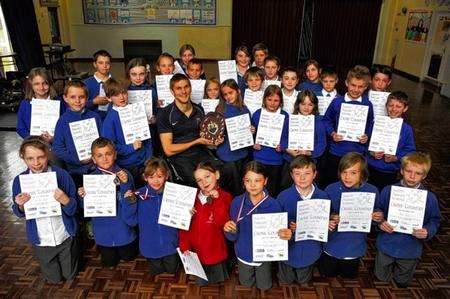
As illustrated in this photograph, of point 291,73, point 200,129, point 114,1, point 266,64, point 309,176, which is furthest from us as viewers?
point 114,1

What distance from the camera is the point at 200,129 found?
3.26 meters

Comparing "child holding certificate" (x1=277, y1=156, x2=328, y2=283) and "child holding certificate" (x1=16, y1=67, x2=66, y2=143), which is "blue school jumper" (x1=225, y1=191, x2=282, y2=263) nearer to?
"child holding certificate" (x1=277, y1=156, x2=328, y2=283)

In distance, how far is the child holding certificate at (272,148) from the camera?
11.0 ft

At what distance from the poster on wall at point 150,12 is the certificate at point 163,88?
34.0ft

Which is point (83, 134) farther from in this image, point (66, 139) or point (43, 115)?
point (43, 115)

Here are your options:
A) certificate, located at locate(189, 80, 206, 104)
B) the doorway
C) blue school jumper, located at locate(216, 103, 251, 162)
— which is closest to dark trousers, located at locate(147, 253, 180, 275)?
blue school jumper, located at locate(216, 103, 251, 162)

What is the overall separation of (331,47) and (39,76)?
43.3 feet

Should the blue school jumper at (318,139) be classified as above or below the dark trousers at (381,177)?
A: above

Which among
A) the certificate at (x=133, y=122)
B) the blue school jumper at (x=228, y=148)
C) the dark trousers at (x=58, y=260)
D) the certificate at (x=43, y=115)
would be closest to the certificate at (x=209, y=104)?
the blue school jumper at (x=228, y=148)

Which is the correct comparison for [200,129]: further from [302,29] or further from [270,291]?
[302,29]

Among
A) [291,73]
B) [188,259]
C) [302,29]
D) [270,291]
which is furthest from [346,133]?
[302,29]

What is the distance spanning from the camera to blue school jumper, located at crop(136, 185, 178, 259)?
2803 mm

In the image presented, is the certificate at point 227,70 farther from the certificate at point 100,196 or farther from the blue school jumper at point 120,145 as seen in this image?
the certificate at point 100,196

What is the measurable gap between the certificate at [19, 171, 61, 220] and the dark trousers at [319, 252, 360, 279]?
7.16 ft
